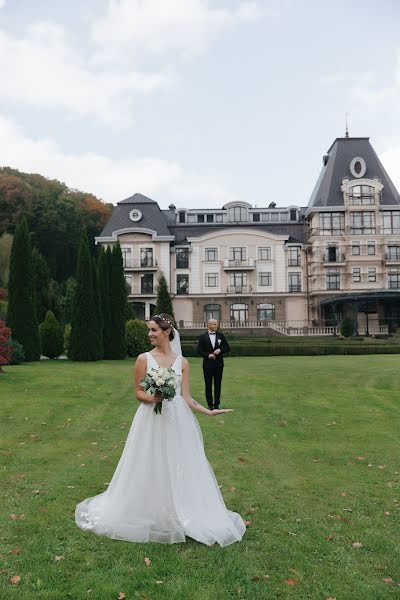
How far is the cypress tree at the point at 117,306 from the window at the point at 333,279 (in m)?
29.6

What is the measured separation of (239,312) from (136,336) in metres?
27.3

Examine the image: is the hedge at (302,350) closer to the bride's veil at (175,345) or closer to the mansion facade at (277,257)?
the mansion facade at (277,257)

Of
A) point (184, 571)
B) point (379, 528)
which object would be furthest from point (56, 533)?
point (379, 528)

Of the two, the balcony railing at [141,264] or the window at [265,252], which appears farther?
the window at [265,252]

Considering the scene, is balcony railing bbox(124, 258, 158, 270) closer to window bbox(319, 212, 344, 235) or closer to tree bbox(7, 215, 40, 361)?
window bbox(319, 212, 344, 235)

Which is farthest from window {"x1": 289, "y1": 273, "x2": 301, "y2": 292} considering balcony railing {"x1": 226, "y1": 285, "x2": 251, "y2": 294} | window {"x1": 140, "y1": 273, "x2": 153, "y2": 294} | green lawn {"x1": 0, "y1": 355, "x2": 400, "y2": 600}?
green lawn {"x1": 0, "y1": 355, "x2": 400, "y2": 600}

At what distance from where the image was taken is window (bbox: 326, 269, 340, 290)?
178 ft

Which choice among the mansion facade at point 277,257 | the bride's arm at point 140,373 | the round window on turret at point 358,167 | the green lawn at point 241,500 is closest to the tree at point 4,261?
the mansion facade at point 277,257

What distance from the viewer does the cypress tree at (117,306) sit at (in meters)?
27.4

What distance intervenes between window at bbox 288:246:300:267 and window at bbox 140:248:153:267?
46.3 ft

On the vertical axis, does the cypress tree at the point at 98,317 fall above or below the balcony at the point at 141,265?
below

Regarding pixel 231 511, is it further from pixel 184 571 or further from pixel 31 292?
pixel 31 292

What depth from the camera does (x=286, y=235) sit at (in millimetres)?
56125

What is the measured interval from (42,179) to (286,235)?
114 feet
